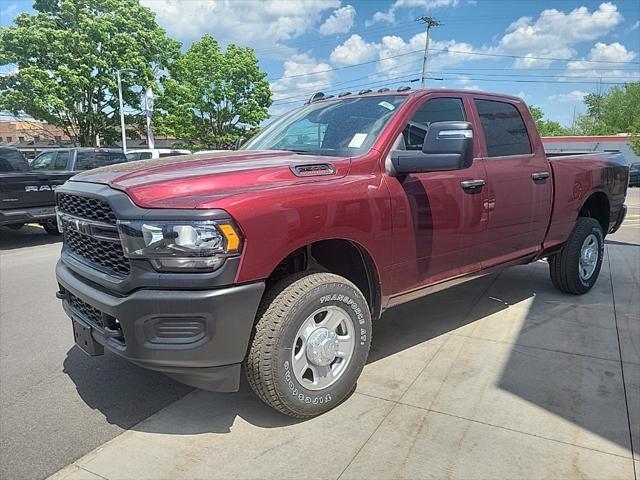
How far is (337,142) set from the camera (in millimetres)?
3426

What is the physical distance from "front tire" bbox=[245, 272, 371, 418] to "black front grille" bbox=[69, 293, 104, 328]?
34.0 inches

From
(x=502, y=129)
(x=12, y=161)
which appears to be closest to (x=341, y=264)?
(x=502, y=129)

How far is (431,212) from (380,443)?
5.05 feet

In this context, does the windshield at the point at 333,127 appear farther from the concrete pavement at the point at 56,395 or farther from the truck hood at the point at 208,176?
the concrete pavement at the point at 56,395

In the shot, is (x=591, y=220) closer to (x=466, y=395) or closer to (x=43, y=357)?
(x=466, y=395)

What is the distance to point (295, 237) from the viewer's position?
2.63 metres

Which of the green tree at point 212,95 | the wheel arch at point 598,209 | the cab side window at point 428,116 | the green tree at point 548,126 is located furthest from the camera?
the green tree at point 548,126

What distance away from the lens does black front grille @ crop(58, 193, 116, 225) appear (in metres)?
2.59

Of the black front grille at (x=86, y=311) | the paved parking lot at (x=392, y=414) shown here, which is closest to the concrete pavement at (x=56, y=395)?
the paved parking lot at (x=392, y=414)

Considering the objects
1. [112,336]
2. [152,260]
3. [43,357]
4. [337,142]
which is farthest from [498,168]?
[43,357]

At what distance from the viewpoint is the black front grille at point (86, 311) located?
8.97ft

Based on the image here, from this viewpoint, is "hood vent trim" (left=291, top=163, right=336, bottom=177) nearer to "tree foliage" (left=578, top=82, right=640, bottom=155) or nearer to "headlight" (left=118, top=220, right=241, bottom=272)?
"headlight" (left=118, top=220, right=241, bottom=272)

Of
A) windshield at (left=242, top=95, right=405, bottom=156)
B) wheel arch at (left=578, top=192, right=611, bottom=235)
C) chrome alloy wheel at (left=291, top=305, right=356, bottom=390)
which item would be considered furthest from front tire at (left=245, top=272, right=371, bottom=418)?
wheel arch at (left=578, top=192, right=611, bottom=235)

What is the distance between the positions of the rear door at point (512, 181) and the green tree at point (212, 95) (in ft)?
90.9
